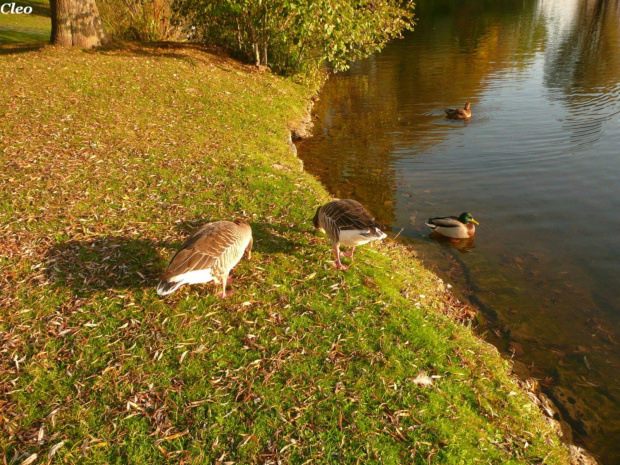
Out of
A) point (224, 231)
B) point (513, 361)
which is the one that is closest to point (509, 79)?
point (513, 361)

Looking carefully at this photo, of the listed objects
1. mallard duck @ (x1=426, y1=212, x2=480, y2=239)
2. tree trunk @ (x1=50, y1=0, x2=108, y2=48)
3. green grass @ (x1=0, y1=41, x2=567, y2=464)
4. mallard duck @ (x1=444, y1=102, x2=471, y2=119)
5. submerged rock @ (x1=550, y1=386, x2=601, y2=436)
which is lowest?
submerged rock @ (x1=550, y1=386, x2=601, y2=436)

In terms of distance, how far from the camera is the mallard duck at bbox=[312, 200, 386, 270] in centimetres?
746

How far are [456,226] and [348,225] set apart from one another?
5.52 meters

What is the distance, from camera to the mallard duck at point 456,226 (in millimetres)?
11891

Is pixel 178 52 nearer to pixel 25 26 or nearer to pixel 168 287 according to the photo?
pixel 25 26

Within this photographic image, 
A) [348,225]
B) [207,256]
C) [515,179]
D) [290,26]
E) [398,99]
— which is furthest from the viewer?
[398,99]

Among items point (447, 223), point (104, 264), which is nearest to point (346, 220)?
point (104, 264)

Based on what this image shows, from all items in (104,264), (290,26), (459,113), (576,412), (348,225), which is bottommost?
(576,412)

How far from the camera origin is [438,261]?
37.2ft

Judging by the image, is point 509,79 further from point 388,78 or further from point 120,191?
point 120,191

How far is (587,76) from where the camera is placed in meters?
28.0

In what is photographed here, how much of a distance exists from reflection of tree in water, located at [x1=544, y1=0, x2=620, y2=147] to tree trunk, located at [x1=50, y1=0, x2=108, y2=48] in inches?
990

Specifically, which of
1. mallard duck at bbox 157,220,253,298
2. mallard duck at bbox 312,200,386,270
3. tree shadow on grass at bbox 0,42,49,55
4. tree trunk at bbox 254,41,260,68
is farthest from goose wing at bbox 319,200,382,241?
tree shadow on grass at bbox 0,42,49,55

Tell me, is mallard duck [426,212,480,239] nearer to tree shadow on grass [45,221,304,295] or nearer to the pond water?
the pond water
